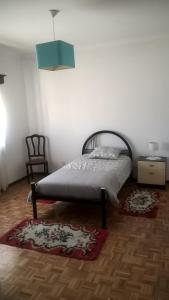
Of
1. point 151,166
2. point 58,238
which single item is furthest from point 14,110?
point 58,238

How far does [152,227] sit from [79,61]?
11.0ft

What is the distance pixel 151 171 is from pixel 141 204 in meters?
0.85

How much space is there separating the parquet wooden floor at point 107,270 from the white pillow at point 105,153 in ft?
4.64

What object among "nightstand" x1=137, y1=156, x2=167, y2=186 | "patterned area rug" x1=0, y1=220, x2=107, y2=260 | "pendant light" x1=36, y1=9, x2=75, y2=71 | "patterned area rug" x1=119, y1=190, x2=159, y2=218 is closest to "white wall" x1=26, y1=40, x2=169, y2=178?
"nightstand" x1=137, y1=156, x2=167, y2=186

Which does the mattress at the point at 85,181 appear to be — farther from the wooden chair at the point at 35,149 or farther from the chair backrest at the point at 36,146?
the chair backrest at the point at 36,146

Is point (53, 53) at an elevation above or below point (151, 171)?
above

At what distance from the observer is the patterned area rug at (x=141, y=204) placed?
3490mm

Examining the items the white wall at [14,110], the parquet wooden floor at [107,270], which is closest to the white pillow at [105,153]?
the parquet wooden floor at [107,270]

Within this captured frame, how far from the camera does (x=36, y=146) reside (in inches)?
219

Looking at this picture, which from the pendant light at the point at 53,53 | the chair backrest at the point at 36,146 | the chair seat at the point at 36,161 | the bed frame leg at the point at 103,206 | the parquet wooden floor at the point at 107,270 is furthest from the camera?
the chair backrest at the point at 36,146

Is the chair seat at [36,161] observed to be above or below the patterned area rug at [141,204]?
above

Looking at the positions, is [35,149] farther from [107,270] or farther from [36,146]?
[107,270]

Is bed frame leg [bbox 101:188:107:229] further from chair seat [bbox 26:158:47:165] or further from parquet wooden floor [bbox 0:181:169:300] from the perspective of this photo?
chair seat [bbox 26:158:47:165]

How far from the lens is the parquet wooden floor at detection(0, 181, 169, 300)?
6.91ft
